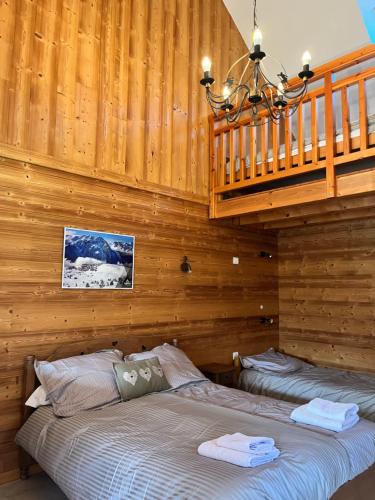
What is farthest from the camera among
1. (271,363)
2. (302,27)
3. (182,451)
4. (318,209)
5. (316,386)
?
(302,27)

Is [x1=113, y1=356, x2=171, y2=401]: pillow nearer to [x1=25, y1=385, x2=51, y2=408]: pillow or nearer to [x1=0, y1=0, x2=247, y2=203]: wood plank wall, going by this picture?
[x1=25, y1=385, x2=51, y2=408]: pillow

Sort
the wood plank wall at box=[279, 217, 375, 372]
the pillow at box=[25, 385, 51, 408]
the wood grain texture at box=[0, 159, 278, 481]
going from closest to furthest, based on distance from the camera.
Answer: the pillow at box=[25, 385, 51, 408], the wood grain texture at box=[0, 159, 278, 481], the wood plank wall at box=[279, 217, 375, 372]

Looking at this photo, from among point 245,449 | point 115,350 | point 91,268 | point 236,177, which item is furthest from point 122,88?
point 245,449

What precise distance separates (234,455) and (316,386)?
2275mm

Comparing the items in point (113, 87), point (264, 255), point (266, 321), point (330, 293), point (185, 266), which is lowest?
point (266, 321)

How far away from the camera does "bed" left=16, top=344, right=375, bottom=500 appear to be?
171 cm

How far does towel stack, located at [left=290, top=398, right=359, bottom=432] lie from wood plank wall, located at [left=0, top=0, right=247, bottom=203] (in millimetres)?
2456

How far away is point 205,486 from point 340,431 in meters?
1.04

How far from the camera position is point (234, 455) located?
72.2 inches

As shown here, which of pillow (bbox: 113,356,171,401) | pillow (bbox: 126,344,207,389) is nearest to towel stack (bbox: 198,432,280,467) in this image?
pillow (bbox: 113,356,171,401)

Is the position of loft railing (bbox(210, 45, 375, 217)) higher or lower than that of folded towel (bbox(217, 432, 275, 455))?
higher

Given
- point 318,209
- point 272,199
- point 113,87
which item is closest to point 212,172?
point 272,199

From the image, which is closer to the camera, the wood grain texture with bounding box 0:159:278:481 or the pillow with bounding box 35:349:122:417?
the pillow with bounding box 35:349:122:417

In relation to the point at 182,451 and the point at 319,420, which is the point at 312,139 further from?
the point at 182,451
